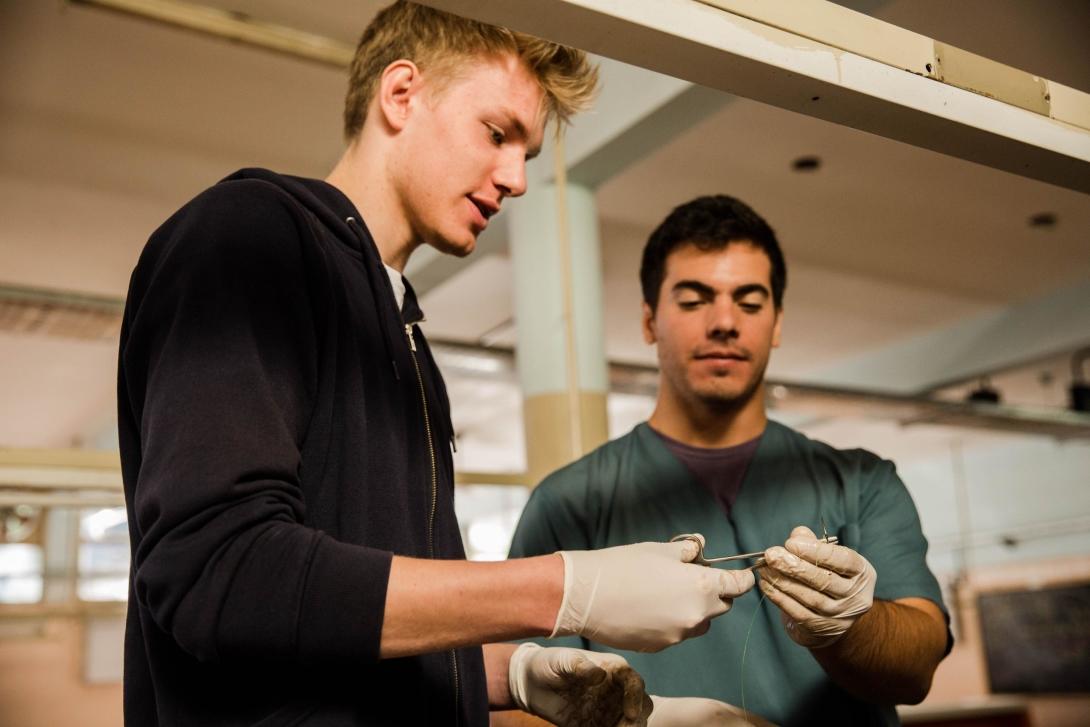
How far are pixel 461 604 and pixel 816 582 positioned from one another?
1.72 ft

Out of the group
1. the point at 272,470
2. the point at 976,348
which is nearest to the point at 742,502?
the point at 272,470

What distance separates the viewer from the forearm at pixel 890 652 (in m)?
1.28

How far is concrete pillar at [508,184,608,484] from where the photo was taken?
118 inches

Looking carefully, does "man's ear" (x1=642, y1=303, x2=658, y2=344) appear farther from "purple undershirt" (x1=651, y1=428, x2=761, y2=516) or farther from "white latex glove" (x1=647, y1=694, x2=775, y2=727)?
"white latex glove" (x1=647, y1=694, x2=775, y2=727)

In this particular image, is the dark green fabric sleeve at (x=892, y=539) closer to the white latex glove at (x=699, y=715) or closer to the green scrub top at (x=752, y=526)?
the green scrub top at (x=752, y=526)

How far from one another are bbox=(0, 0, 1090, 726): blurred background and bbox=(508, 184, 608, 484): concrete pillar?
3.6 inches

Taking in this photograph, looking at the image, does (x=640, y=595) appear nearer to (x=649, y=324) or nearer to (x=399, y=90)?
(x=399, y=90)

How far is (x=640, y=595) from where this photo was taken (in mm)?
918

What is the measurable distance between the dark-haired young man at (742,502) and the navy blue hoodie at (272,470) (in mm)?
548

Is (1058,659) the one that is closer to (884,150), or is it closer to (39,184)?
(884,150)

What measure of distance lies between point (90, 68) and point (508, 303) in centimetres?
284

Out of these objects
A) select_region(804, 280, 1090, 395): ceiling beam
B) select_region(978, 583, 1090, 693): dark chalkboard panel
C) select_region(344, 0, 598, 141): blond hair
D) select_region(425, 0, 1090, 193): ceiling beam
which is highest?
select_region(804, 280, 1090, 395): ceiling beam

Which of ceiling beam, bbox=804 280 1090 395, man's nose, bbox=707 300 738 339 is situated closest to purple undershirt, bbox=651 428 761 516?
man's nose, bbox=707 300 738 339

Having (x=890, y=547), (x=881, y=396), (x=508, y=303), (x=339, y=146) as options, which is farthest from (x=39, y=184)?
(x=881, y=396)
